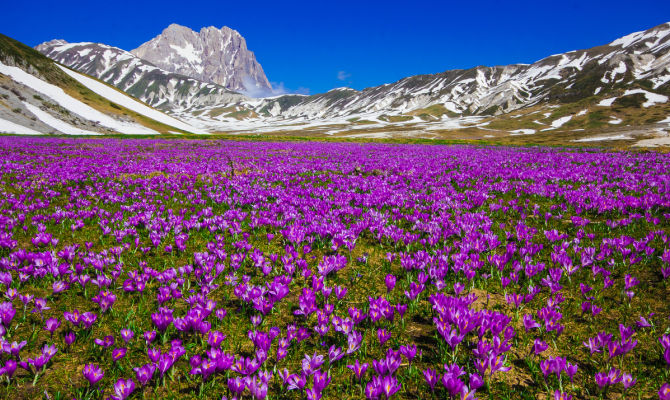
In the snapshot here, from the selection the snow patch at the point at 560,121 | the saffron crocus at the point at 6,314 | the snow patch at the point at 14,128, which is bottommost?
the saffron crocus at the point at 6,314

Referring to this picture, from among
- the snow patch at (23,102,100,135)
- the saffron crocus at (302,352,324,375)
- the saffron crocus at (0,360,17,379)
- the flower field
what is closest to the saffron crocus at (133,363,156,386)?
the flower field

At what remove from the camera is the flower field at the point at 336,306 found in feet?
9.43

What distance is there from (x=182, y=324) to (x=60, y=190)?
37.5 feet

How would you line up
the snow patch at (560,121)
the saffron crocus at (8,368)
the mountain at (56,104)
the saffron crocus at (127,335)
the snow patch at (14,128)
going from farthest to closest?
the snow patch at (560,121) → the mountain at (56,104) → the snow patch at (14,128) → the saffron crocus at (127,335) → the saffron crocus at (8,368)

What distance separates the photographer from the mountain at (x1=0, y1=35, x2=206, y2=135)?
76.1 m

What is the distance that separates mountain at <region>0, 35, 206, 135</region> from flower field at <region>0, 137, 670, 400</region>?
292 feet

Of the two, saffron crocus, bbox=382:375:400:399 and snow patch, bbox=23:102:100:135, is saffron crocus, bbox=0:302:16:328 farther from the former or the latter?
snow patch, bbox=23:102:100:135

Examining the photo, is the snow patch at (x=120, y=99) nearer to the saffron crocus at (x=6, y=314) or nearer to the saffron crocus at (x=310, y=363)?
the saffron crocus at (x=6, y=314)

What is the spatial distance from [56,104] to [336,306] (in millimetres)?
121266

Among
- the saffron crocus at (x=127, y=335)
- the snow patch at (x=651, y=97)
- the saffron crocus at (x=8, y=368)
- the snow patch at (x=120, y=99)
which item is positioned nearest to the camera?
the saffron crocus at (x=8, y=368)

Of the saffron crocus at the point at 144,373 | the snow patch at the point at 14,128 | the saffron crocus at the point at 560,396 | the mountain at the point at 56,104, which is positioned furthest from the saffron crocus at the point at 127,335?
the mountain at the point at 56,104

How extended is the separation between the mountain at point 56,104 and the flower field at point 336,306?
89.0m

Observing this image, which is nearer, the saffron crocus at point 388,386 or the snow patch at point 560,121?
the saffron crocus at point 388,386

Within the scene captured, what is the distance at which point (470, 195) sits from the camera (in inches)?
409
